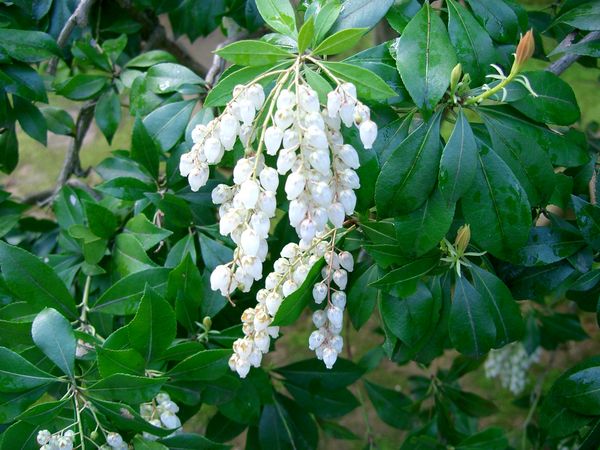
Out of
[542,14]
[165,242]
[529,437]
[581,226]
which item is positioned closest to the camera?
[581,226]

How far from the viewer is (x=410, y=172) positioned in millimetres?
970

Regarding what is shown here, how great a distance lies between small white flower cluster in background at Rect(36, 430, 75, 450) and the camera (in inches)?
37.8

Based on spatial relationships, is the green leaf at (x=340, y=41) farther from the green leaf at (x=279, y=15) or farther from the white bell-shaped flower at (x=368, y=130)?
the white bell-shaped flower at (x=368, y=130)

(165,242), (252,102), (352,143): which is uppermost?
(252,102)

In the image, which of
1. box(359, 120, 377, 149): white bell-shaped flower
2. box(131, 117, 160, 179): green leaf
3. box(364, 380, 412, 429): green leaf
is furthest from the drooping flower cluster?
box(364, 380, 412, 429): green leaf

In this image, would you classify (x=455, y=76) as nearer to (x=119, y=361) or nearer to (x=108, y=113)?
(x=119, y=361)

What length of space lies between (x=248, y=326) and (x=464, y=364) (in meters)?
1.14

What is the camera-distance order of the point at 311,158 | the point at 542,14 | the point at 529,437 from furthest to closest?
the point at 529,437, the point at 542,14, the point at 311,158

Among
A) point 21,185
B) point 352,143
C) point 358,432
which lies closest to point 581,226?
point 352,143

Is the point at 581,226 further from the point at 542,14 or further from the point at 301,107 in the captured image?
the point at 542,14

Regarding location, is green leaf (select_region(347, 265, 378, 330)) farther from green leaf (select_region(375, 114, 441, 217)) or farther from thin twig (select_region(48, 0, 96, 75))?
thin twig (select_region(48, 0, 96, 75))

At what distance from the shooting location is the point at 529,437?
7.20 ft

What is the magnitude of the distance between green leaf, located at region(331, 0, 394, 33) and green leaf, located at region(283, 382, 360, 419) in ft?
2.91

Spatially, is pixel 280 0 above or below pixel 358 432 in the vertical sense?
above
